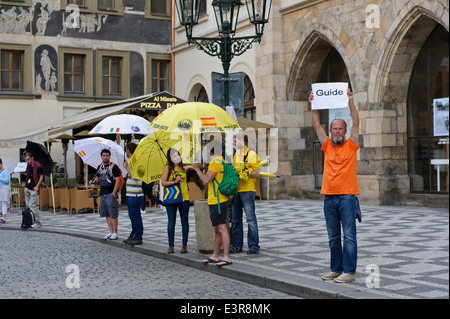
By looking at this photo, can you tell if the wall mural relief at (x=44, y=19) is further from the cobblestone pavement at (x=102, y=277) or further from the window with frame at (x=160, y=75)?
the cobblestone pavement at (x=102, y=277)

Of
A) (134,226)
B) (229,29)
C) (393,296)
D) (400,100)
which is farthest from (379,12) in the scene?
(393,296)

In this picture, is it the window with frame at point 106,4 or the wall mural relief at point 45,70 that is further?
the window with frame at point 106,4

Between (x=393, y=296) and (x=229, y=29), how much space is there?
577 centimetres

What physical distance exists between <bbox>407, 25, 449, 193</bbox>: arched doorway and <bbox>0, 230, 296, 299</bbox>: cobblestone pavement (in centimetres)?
953

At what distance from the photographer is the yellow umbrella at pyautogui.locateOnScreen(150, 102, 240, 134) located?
9.95 metres

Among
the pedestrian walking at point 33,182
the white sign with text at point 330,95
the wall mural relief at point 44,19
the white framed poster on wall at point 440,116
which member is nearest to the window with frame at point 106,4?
the wall mural relief at point 44,19

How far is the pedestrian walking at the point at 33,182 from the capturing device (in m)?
16.2

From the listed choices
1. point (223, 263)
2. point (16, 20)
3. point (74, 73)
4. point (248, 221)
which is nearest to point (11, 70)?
point (16, 20)

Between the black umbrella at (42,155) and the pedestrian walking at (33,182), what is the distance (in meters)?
0.13

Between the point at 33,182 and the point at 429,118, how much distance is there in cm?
985

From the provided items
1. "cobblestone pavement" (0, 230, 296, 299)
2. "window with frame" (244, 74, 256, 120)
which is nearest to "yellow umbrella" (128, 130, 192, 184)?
"cobblestone pavement" (0, 230, 296, 299)

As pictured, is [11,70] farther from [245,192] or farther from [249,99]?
[245,192]

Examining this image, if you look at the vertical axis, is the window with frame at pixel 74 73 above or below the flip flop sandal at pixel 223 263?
above

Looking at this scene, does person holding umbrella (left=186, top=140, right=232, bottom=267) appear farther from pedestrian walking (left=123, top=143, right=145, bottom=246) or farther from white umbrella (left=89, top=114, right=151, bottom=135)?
white umbrella (left=89, top=114, right=151, bottom=135)
